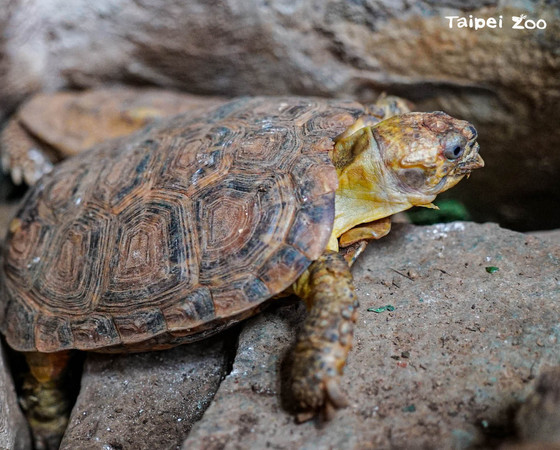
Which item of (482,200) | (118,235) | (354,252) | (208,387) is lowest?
(482,200)

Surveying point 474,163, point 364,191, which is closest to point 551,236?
point 474,163

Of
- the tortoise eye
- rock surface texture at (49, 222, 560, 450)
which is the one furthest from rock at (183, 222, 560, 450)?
the tortoise eye

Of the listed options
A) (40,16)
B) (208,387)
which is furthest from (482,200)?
(40,16)

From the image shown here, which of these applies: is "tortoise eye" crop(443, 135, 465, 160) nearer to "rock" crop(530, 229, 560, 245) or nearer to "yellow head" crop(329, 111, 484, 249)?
"yellow head" crop(329, 111, 484, 249)

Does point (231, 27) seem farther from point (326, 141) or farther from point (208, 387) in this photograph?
point (208, 387)

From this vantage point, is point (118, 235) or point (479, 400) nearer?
point (479, 400)
